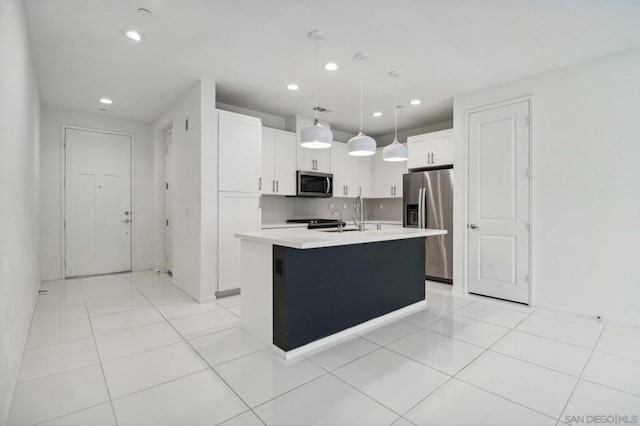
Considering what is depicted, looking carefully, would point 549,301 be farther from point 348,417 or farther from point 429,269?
point 348,417

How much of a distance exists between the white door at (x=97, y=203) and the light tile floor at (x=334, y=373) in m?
2.11

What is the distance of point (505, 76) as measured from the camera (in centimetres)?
362

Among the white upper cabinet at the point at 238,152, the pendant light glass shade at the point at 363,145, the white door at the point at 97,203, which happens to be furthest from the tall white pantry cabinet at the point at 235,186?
the white door at the point at 97,203

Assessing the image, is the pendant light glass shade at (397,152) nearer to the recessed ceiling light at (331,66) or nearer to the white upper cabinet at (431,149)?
the recessed ceiling light at (331,66)

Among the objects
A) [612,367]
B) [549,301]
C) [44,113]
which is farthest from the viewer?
[44,113]

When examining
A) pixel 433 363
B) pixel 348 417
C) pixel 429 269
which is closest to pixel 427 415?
pixel 348 417

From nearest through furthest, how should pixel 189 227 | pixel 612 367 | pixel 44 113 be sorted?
pixel 612 367 → pixel 189 227 → pixel 44 113

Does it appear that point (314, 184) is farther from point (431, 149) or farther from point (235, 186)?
point (431, 149)

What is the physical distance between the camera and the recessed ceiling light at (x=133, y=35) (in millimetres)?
2725

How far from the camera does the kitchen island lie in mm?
2410

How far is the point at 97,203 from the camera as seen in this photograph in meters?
5.27

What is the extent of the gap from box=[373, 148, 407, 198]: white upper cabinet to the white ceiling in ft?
5.89

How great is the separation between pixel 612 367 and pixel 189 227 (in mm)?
4408

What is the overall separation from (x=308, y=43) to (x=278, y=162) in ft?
7.68
